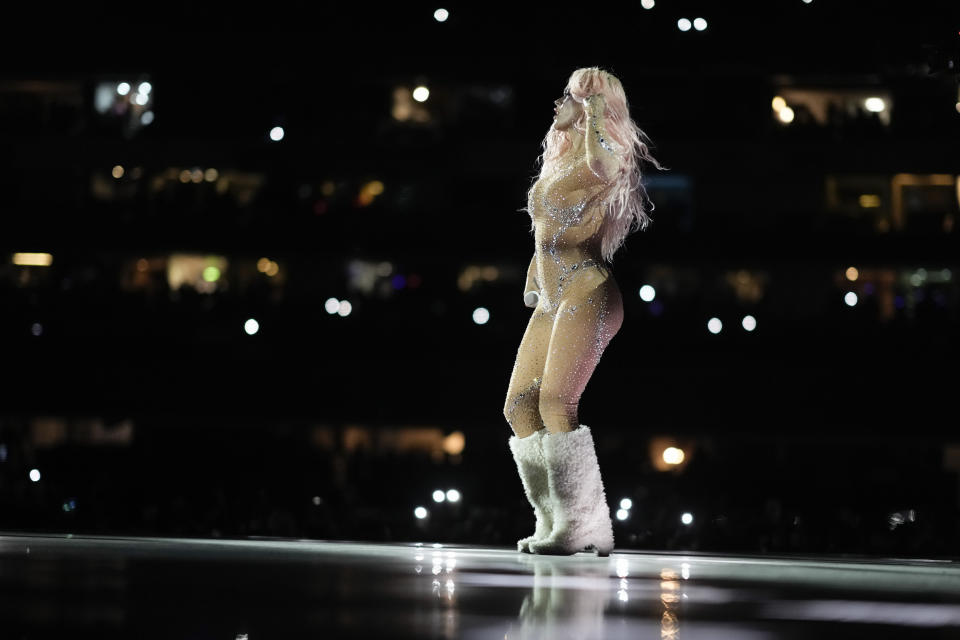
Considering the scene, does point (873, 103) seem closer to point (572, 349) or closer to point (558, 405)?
point (572, 349)

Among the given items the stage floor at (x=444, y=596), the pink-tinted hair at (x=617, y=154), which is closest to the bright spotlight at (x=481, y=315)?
the pink-tinted hair at (x=617, y=154)

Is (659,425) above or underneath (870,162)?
underneath

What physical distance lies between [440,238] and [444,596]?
22.8 metres

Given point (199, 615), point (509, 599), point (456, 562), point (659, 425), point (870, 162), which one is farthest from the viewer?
point (870, 162)

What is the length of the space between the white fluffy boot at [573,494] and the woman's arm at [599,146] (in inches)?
60.4

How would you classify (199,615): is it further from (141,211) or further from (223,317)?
(141,211)

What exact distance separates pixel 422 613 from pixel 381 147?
80.0ft

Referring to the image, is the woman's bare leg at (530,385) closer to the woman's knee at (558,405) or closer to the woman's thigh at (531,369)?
the woman's thigh at (531,369)

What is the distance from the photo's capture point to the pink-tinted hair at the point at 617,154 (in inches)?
350

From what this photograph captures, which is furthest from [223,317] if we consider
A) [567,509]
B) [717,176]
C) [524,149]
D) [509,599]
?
[509,599]

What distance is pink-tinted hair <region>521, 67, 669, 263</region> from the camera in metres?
8.88

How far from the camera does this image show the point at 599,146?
8.78 metres

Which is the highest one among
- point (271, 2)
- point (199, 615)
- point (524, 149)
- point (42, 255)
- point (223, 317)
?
point (271, 2)

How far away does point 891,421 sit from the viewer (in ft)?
87.8
